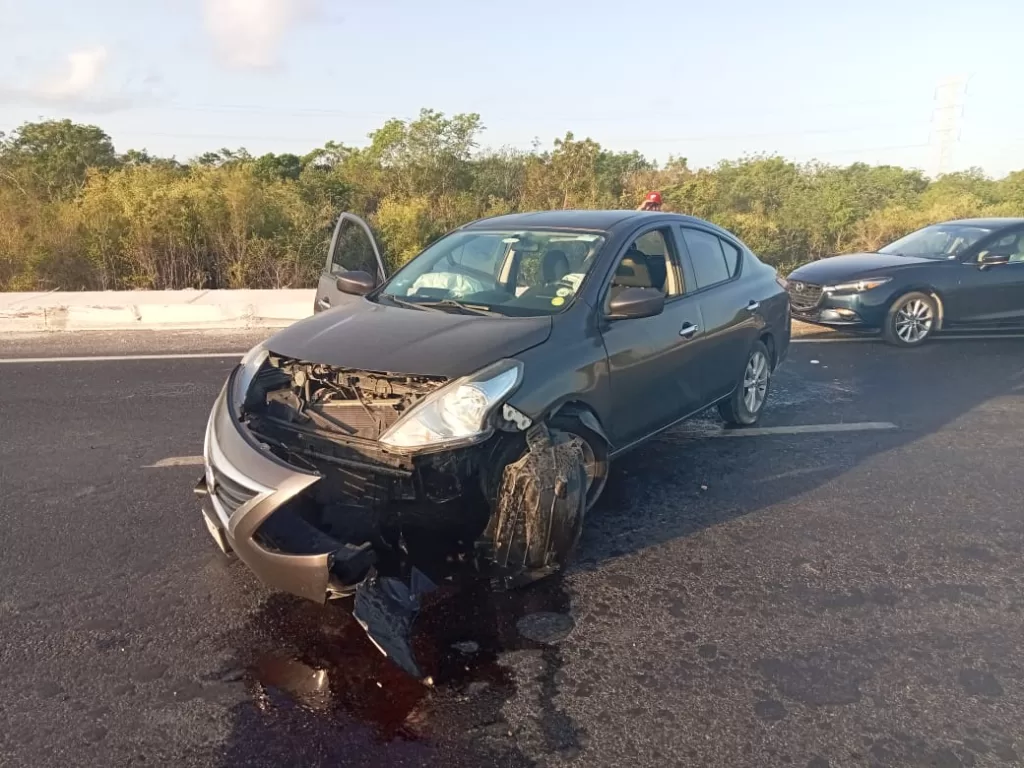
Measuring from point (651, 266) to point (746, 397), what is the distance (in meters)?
1.69

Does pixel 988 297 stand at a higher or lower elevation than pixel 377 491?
higher

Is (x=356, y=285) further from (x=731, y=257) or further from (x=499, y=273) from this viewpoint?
(x=731, y=257)

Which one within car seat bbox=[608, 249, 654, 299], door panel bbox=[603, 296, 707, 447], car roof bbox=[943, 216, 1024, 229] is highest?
car roof bbox=[943, 216, 1024, 229]

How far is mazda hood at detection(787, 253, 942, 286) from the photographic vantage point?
388 inches

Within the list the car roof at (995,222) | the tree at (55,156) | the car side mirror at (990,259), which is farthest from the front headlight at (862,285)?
the tree at (55,156)

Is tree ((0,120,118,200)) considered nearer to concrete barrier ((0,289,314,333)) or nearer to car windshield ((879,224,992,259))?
concrete barrier ((0,289,314,333))

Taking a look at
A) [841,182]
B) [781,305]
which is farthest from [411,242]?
[841,182]

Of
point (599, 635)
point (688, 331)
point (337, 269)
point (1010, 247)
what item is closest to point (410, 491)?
point (599, 635)

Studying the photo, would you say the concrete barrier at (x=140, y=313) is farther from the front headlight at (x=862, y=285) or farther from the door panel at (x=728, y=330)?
the front headlight at (x=862, y=285)

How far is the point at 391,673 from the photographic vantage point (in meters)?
3.04

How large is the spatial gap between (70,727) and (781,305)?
5577mm

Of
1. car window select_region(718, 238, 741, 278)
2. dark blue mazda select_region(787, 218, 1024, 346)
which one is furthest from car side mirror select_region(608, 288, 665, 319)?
dark blue mazda select_region(787, 218, 1024, 346)

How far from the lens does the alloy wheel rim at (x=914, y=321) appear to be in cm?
980

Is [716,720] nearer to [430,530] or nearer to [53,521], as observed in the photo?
[430,530]
